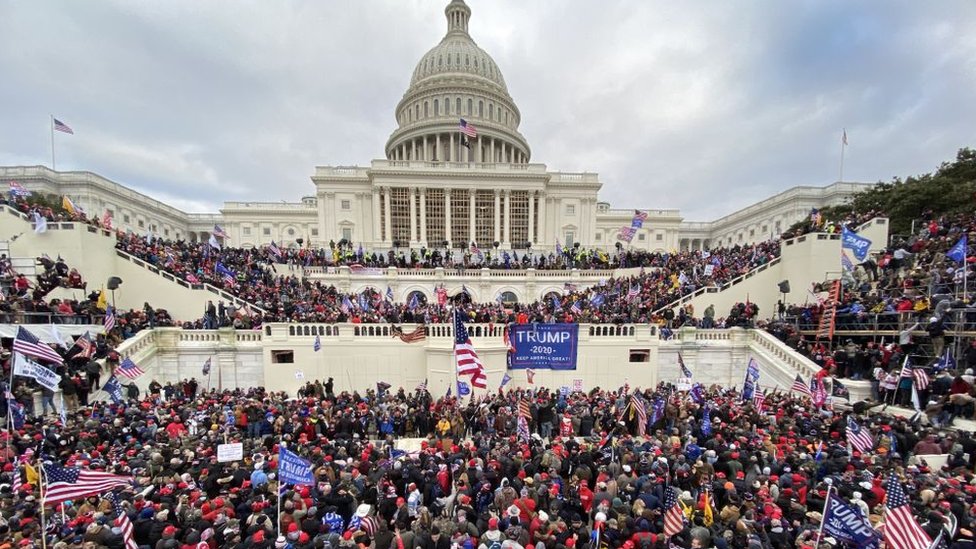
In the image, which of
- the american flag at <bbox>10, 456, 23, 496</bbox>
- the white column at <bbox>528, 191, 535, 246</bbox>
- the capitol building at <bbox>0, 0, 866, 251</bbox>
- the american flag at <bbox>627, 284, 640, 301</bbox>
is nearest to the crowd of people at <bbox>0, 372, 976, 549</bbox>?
the american flag at <bbox>10, 456, 23, 496</bbox>

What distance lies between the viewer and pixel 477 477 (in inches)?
335

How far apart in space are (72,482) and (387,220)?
4602cm

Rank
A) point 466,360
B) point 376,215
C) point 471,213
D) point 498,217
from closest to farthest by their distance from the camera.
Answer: point 466,360
point 376,215
point 471,213
point 498,217

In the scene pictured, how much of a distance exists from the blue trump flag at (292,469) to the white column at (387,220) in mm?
44917

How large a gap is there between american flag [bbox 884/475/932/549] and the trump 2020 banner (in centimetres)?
1027

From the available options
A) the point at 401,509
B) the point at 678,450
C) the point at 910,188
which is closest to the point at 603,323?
the point at 678,450

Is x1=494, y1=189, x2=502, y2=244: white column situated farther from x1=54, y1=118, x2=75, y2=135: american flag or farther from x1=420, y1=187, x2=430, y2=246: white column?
x1=54, y1=118, x2=75, y2=135: american flag

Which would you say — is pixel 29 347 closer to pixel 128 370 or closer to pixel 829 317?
pixel 128 370

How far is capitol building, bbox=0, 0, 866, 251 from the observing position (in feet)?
170

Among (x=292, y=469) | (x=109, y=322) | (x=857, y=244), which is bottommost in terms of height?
(x=292, y=469)

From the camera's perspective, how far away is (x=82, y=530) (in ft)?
22.5

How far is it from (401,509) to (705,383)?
17918mm

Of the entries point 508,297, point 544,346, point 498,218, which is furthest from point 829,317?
point 498,218

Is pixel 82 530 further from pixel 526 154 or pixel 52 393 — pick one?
pixel 526 154
